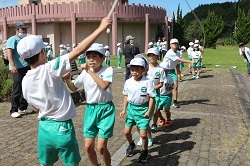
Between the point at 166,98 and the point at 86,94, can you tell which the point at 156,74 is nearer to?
the point at 166,98

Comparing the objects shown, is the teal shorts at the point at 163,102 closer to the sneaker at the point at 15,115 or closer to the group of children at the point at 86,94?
the group of children at the point at 86,94

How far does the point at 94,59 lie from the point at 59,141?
3.92 feet

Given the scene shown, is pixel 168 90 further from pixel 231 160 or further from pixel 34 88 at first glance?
pixel 34 88

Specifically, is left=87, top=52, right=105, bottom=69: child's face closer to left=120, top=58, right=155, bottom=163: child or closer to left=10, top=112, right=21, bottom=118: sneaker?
left=120, top=58, right=155, bottom=163: child

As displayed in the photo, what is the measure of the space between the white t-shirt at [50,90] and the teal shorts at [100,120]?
713mm

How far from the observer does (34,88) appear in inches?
105

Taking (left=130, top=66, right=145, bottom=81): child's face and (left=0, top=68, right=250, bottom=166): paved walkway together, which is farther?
(left=0, top=68, right=250, bottom=166): paved walkway

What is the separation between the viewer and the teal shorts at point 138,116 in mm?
4168

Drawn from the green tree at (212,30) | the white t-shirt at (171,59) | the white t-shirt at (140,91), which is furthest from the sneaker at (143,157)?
the green tree at (212,30)

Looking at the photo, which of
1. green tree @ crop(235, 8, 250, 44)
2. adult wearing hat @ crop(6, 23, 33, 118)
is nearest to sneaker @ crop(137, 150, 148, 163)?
adult wearing hat @ crop(6, 23, 33, 118)

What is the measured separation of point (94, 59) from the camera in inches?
139

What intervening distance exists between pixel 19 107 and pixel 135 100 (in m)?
3.78

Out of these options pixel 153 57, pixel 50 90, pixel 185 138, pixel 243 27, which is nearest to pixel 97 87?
pixel 50 90

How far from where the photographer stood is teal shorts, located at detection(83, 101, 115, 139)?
137 inches
